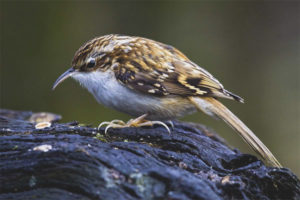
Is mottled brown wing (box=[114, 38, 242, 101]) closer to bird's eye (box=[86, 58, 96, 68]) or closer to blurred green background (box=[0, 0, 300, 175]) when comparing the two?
bird's eye (box=[86, 58, 96, 68])

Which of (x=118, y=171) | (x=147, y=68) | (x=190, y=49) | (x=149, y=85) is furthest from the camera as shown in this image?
(x=190, y=49)

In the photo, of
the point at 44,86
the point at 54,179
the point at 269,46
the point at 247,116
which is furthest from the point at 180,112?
the point at 269,46

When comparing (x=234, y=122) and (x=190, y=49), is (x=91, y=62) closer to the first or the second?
(x=234, y=122)

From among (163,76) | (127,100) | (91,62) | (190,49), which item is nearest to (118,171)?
(127,100)

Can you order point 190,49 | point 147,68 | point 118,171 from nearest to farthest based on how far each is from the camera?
A: 1. point 118,171
2. point 147,68
3. point 190,49

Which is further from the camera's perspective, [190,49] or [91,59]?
[190,49]

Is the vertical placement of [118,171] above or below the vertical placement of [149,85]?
below

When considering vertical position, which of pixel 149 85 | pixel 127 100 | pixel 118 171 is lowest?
pixel 118 171
